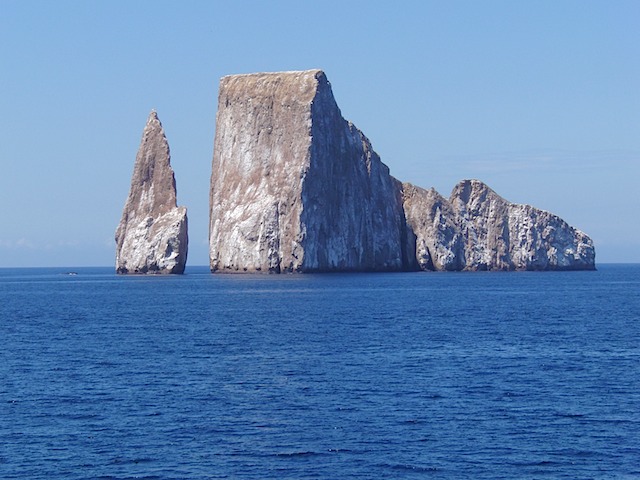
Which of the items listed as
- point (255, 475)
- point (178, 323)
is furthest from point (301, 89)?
point (255, 475)

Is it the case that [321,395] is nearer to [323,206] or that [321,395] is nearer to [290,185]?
[290,185]

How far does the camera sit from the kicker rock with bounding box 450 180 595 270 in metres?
171

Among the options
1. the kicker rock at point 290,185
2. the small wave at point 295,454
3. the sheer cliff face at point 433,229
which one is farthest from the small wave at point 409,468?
the sheer cliff face at point 433,229

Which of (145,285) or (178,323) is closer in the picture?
(178,323)

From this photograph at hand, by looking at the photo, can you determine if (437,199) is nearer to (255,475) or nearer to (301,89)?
(301,89)

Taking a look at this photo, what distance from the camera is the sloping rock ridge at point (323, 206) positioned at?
142m

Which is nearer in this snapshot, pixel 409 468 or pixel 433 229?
pixel 409 468

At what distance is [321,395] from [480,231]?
132 m

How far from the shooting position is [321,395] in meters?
42.4

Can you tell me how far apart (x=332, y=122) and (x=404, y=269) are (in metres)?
33.9

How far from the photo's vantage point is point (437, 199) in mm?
167875

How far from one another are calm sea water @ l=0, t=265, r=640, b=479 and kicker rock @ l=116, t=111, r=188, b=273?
215 ft

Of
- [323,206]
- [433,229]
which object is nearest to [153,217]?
[323,206]

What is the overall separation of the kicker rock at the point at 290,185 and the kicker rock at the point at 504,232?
17103 millimetres
